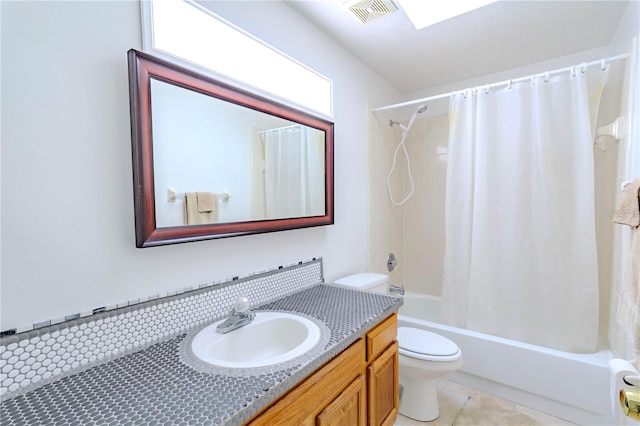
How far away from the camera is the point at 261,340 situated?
122 centimetres

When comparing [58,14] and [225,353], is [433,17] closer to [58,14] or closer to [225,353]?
[58,14]

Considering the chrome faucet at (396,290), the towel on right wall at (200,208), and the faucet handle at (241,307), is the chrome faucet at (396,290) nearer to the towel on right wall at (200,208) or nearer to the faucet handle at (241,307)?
the faucet handle at (241,307)

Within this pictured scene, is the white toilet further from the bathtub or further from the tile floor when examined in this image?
the bathtub

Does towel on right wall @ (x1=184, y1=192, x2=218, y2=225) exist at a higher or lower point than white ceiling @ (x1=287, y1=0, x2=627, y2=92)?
lower

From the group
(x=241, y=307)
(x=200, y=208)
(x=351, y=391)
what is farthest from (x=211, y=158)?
(x=351, y=391)

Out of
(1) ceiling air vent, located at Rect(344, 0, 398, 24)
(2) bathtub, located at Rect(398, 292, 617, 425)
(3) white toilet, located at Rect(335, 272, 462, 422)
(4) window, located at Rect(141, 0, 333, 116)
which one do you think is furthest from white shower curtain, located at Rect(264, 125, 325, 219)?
(2) bathtub, located at Rect(398, 292, 617, 425)

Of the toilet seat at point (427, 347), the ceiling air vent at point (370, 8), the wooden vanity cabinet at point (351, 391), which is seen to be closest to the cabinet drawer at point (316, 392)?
the wooden vanity cabinet at point (351, 391)

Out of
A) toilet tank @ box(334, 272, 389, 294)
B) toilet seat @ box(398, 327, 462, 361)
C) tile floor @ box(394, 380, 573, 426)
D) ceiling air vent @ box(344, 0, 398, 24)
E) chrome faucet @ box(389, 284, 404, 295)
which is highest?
ceiling air vent @ box(344, 0, 398, 24)

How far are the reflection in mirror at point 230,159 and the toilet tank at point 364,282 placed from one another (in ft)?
1.60

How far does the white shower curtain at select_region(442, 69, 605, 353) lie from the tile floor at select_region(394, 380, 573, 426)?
417 mm

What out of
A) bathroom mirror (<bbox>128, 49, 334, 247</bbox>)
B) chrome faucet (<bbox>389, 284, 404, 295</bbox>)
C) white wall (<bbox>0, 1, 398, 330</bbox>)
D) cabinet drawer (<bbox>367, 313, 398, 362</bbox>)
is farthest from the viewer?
chrome faucet (<bbox>389, 284, 404, 295</bbox>)

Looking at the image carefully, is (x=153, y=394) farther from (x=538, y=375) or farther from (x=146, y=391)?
(x=538, y=375)

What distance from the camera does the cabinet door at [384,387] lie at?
128 cm

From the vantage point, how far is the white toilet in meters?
1.59
